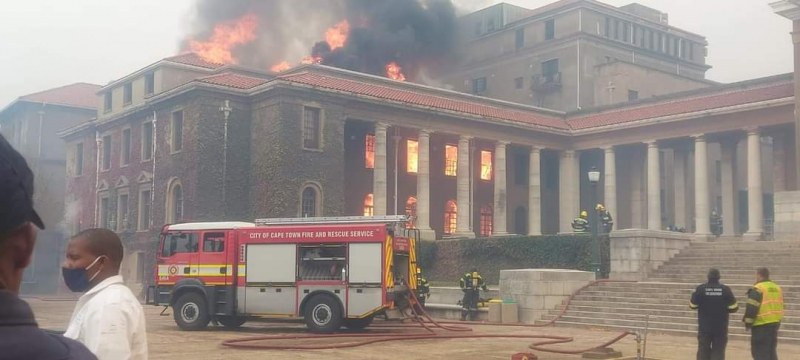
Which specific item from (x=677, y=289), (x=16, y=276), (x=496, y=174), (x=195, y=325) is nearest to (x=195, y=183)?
(x=496, y=174)

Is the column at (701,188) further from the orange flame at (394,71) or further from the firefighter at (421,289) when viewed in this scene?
the firefighter at (421,289)

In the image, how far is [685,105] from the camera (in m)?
48.2

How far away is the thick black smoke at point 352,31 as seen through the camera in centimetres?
6519

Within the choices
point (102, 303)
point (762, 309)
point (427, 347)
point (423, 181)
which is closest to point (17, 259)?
point (102, 303)

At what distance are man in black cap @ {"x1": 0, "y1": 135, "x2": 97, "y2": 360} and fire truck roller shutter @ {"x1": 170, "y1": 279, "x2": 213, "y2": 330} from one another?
67.1ft

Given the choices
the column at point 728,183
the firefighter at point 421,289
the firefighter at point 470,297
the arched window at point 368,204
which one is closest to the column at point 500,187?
the arched window at point 368,204

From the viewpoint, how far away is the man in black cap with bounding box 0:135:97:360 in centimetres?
171

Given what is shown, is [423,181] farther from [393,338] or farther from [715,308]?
[715,308]

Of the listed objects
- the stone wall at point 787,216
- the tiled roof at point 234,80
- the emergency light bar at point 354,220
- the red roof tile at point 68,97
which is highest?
the red roof tile at point 68,97

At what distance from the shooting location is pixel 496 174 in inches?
2023

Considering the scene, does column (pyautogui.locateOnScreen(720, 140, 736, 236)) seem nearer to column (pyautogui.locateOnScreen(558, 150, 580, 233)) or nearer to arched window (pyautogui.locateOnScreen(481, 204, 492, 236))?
column (pyautogui.locateOnScreen(558, 150, 580, 233))

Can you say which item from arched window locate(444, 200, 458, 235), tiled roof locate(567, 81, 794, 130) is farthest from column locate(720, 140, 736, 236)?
arched window locate(444, 200, 458, 235)

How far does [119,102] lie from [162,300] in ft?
A: 111

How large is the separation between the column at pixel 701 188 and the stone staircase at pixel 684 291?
15165mm
